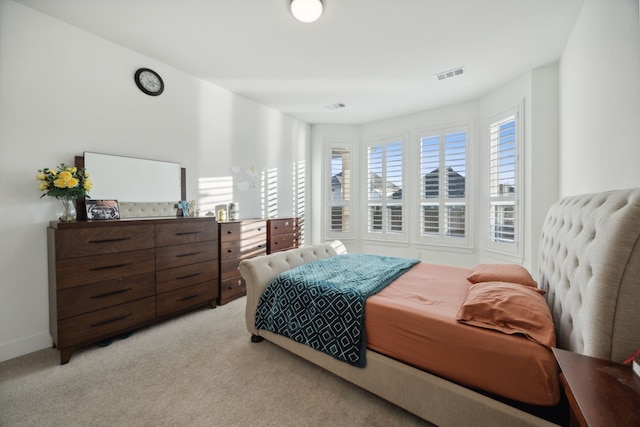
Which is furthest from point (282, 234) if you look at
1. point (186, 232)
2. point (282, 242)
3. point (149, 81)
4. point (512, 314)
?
point (512, 314)

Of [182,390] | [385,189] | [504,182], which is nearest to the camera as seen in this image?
[182,390]

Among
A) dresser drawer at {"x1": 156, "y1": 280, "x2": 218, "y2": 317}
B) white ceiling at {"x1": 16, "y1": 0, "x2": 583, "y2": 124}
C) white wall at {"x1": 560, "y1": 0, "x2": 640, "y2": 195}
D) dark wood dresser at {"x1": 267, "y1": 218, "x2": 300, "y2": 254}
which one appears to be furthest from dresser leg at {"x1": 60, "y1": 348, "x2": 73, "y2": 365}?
white wall at {"x1": 560, "y1": 0, "x2": 640, "y2": 195}

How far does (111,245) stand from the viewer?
2182 millimetres

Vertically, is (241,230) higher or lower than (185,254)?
higher

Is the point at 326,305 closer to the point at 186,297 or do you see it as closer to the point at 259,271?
the point at 259,271

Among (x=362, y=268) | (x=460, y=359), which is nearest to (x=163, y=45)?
(x=362, y=268)

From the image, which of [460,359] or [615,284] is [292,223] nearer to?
[460,359]

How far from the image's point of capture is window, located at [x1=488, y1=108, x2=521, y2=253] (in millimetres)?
3281

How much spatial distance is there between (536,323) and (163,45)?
3.87m

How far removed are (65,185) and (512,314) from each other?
10.8 feet

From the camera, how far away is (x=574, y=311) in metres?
1.17

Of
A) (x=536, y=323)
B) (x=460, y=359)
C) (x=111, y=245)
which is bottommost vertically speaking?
(x=460, y=359)

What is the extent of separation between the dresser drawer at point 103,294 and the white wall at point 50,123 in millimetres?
548

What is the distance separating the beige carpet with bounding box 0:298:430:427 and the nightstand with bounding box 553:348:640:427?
984 mm
